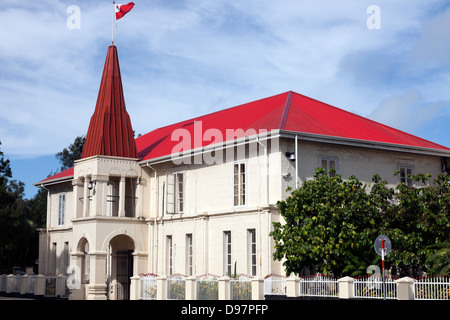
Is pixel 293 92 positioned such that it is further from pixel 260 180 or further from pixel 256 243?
pixel 256 243

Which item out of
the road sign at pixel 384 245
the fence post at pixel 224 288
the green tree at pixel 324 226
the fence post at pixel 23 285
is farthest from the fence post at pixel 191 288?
the fence post at pixel 23 285

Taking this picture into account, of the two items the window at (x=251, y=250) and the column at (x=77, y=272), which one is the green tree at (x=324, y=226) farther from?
the column at (x=77, y=272)

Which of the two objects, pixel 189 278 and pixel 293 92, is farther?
pixel 293 92

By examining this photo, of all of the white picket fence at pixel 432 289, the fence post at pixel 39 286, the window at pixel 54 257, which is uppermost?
the window at pixel 54 257

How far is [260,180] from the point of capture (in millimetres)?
28969

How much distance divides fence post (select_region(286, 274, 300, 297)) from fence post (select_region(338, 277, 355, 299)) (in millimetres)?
2043

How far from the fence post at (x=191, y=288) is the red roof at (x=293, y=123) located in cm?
644

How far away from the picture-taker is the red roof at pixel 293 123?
1169 inches

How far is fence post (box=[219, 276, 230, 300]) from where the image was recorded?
26750 millimetres

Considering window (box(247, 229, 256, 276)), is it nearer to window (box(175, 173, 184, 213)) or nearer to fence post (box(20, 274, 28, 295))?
window (box(175, 173, 184, 213))

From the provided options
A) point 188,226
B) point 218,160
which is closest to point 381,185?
point 218,160

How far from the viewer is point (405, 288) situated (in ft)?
70.4

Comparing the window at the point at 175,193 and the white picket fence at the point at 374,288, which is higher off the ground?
the window at the point at 175,193
